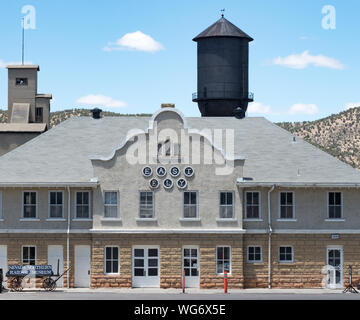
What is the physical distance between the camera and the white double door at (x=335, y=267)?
44469 mm

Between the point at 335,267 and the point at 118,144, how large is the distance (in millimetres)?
13997

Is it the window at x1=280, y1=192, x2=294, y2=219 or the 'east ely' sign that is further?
the window at x1=280, y1=192, x2=294, y2=219

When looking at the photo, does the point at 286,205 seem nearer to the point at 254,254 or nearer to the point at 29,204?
the point at 254,254

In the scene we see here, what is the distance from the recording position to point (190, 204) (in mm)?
43656

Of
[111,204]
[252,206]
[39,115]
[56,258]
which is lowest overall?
[56,258]

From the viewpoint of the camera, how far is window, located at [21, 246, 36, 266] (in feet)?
145

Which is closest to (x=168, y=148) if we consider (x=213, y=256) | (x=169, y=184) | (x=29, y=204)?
(x=169, y=184)

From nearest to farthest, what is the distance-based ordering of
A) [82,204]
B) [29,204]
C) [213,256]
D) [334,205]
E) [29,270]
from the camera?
[29,270] → [213,256] → [82,204] → [29,204] → [334,205]

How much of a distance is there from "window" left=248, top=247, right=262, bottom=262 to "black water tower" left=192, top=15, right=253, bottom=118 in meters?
17.0

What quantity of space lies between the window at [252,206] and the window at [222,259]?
2.24 m

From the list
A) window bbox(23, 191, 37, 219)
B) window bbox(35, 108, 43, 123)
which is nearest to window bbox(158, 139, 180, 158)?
window bbox(23, 191, 37, 219)

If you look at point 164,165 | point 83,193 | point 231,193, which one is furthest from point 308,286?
point 83,193

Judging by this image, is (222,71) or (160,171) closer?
(160,171)

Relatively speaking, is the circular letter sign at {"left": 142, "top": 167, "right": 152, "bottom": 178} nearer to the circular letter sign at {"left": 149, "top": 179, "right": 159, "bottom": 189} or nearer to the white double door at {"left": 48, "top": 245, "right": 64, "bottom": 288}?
the circular letter sign at {"left": 149, "top": 179, "right": 159, "bottom": 189}
